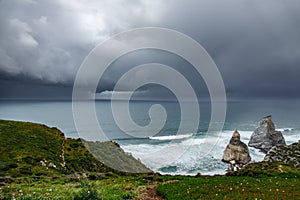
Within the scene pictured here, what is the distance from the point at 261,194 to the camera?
47.2ft

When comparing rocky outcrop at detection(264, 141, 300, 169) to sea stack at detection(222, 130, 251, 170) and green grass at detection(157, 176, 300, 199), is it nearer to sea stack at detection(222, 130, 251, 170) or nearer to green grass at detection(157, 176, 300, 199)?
sea stack at detection(222, 130, 251, 170)

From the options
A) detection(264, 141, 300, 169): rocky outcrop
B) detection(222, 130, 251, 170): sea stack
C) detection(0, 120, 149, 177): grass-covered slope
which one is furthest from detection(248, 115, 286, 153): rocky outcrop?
detection(0, 120, 149, 177): grass-covered slope

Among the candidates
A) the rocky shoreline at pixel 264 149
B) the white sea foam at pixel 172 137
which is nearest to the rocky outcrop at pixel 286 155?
the rocky shoreline at pixel 264 149

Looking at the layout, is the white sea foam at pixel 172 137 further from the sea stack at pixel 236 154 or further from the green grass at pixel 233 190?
the green grass at pixel 233 190

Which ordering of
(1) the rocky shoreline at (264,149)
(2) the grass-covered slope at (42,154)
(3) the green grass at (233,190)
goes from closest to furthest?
(3) the green grass at (233,190) < (2) the grass-covered slope at (42,154) < (1) the rocky shoreline at (264,149)

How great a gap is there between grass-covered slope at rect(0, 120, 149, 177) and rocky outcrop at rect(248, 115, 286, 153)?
214ft

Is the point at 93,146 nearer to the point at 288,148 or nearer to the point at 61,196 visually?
the point at 61,196

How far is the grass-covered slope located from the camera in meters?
31.0

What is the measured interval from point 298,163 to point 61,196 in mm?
50583

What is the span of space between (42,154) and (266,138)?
90.4m

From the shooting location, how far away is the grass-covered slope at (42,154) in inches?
1220

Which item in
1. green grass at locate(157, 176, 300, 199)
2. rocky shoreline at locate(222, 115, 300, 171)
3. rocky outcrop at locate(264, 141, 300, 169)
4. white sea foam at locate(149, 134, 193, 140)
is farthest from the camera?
white sea foam at locate(149, 134, 193, 140)

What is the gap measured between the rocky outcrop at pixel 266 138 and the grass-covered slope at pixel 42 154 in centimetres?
6523

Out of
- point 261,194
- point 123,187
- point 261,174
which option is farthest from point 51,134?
point 261,194
